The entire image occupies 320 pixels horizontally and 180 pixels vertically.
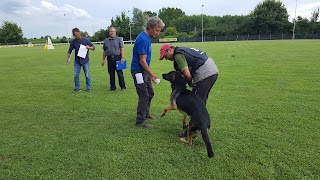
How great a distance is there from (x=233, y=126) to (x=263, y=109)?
1479 millimetres

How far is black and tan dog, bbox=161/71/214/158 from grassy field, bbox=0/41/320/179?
34cm

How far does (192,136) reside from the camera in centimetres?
450

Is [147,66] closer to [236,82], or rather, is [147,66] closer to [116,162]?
[116,162]

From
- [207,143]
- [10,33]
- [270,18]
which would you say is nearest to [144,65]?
[207,143]

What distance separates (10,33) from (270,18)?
83.3 metres

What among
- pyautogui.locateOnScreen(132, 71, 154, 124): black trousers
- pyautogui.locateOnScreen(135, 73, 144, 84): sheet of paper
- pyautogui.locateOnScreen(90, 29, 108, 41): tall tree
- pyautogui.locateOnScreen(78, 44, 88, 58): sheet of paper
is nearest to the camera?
pyautogui.locateOnScreen(135, 73, 144, 84): sheet of paper

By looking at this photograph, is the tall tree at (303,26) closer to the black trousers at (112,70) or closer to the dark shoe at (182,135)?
the black trousers at (112,70)

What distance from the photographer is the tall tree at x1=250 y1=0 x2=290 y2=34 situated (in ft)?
255

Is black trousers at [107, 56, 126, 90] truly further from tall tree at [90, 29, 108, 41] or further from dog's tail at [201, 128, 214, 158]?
tall tree at [90, 29, 108, 41]

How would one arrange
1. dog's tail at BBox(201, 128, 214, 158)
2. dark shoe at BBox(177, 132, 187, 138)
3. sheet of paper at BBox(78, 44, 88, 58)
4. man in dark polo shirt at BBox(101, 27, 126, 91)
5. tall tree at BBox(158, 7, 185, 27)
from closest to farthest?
dog's tail at BBox(201, 128, 214, 158) → dark shoe at BBox(177, 132, 187, 138) → sheet of paper at BBox(78, 44, 88, 58) → man in dark polo shirt at BBox(101, 27, 126, 91) → tall tree at BBox(158, 7, 185, 27)

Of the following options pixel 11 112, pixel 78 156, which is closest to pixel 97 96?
pixel 11 112

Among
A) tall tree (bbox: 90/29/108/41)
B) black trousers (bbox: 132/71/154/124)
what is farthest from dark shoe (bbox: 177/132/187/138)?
tall tree (bbox: 90/29/108/41)

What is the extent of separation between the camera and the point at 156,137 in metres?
4.93

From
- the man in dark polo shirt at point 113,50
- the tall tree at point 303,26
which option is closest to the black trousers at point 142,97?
the man in dark polo shirt at point 113,50
